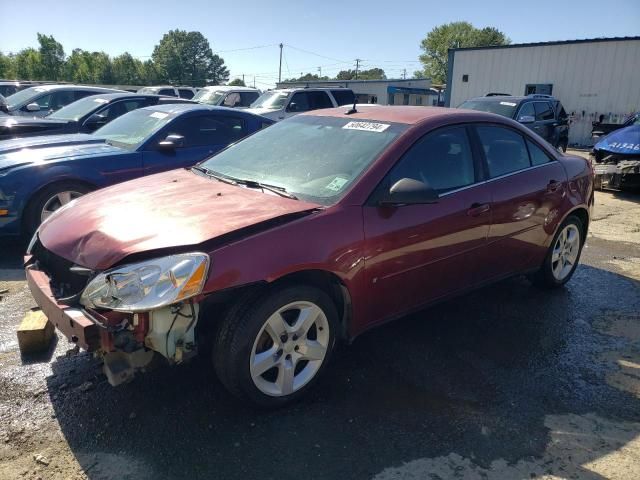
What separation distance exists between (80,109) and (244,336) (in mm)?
7423

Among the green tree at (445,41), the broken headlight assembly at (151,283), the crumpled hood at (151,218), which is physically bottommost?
the broken headlight assembly at (151,283)

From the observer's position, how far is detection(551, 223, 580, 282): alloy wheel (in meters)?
4.63

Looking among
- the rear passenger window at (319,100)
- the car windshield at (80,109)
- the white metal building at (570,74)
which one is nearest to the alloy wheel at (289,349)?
the car windshield at (80,109)

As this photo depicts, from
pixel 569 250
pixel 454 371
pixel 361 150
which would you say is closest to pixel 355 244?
pixel 361 150

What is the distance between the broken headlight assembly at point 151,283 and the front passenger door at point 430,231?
3.43 feet

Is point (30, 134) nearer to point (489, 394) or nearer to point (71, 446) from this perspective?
point (71, 446)

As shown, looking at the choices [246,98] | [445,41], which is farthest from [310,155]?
[445,41]

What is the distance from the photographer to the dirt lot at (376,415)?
2373 millimetres

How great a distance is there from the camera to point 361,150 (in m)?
3.25

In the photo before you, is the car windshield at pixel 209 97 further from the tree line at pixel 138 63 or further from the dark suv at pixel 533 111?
the tree line at pixel 138 63

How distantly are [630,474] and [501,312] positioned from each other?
189cm

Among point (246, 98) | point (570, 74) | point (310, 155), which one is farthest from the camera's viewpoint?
point (570, 74)

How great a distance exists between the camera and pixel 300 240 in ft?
8.70

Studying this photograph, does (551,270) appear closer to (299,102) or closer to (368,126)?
(368,126)
